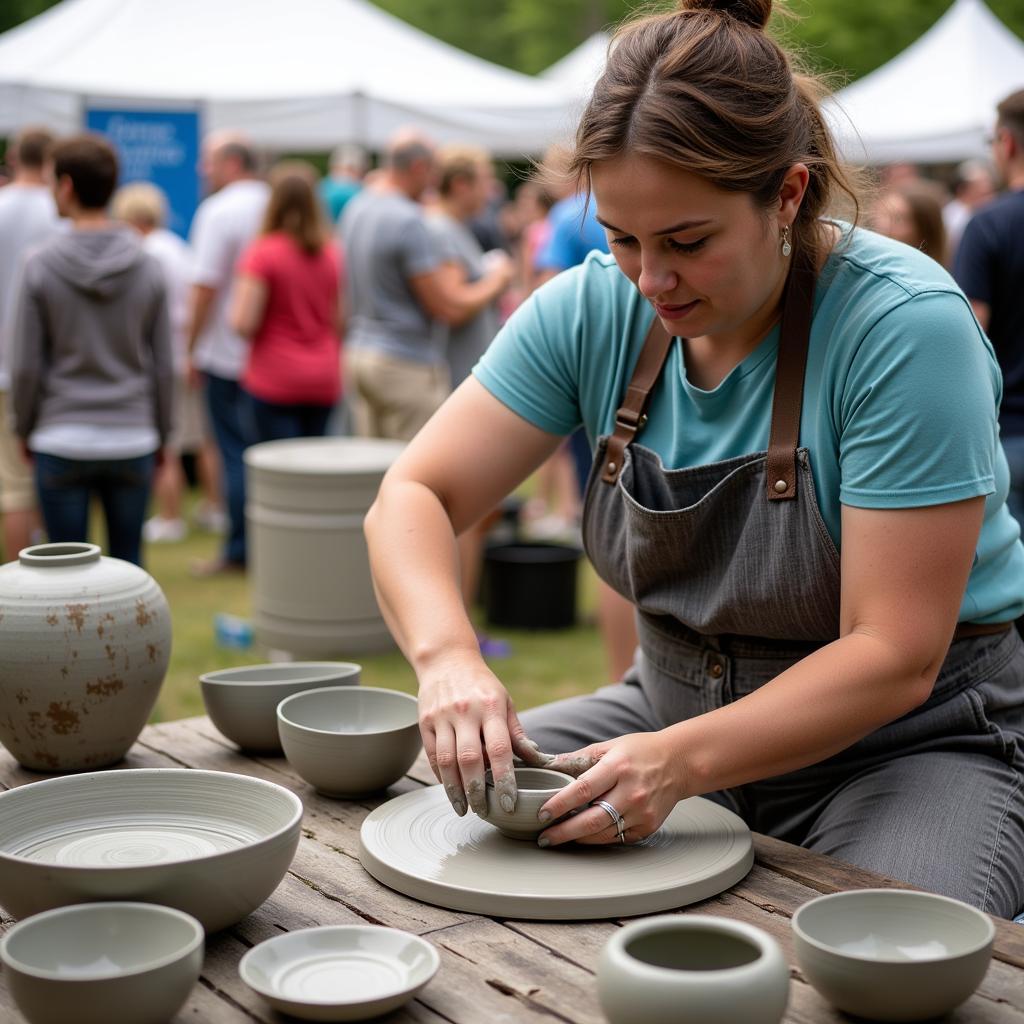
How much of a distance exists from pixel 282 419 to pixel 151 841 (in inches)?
168

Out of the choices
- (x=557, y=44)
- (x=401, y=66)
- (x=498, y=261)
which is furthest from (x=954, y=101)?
(x=557, y=44)

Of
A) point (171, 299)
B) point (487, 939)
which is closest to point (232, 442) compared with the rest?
point (171, 299)

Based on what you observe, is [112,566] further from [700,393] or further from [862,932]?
[862,932]

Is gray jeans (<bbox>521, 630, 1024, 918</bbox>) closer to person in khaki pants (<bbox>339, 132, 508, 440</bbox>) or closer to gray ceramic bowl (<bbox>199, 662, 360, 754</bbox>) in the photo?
gray ceramic bowl (<bbox>199, 662, 360, 754</bbox>)

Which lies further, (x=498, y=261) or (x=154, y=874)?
(x=498, y=261)

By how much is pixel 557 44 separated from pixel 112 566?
87.2 ft

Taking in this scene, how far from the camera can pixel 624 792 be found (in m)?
1.43

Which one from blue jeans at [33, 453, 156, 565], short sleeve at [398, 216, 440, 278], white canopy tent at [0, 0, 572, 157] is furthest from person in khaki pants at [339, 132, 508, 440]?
white canopy tent at [0, 0, 572, 157]

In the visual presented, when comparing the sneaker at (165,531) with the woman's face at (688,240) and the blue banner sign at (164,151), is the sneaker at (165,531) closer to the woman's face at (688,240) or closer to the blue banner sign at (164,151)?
the blue banner sign at (164,151)

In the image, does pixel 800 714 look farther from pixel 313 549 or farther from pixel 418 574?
pixel 313 549

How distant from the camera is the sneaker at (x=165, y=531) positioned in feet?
21.7

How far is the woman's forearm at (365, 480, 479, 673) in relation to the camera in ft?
5.44

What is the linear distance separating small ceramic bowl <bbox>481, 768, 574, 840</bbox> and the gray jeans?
0.35m

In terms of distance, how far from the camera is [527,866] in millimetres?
1424
